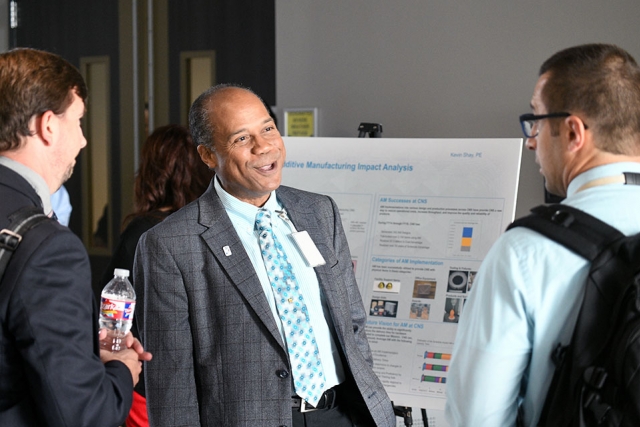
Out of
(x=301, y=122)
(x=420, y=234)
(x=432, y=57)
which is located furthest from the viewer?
(x=301, y=122)

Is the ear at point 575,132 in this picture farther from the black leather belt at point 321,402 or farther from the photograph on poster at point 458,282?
the photograph on poster at point 458,282

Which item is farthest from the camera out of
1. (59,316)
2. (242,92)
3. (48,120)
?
(242,92)

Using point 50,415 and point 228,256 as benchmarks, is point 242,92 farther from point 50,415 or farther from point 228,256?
point 50,415

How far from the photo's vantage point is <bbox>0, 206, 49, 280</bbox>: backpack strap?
1.26 meters

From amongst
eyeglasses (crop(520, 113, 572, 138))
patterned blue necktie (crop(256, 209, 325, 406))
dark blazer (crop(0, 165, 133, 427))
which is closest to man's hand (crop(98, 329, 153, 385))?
dark blazer (crop(0, 165, 133, 427))

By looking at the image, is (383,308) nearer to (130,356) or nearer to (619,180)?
(130,356)

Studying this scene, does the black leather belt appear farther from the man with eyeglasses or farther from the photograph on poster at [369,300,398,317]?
→ the photograph on poster at [369,300,398,317]

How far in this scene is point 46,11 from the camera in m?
5.73

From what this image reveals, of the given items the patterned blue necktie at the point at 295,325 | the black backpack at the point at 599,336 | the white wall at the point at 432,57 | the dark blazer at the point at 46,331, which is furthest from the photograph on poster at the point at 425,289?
the dark blazer at the point at 46,331

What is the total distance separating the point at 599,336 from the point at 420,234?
68.4 inches

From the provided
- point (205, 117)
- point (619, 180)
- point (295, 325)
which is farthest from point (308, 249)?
point (619, 180)

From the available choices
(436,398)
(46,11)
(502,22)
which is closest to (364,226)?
(436,398)

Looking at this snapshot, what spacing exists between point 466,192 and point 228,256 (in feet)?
4.24

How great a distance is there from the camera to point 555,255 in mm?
1248
